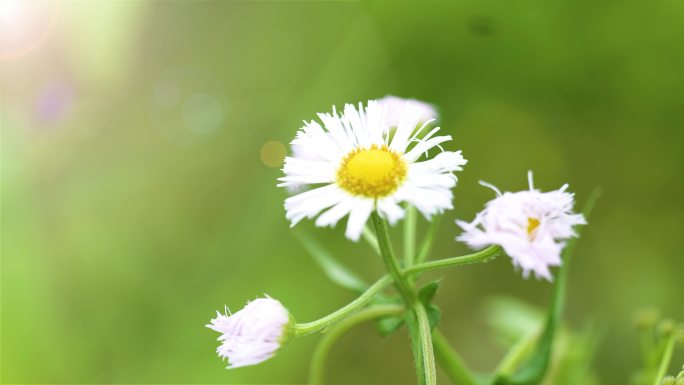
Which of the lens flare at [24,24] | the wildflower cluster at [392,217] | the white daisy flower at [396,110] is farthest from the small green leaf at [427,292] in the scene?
the lens flare at [24,24]

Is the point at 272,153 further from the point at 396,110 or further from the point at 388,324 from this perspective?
the point at 388,324

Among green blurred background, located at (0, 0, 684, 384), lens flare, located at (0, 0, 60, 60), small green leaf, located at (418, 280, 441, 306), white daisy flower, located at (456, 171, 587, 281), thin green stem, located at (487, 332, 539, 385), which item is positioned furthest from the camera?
lens flare, located at (0, 0, 60, 60)

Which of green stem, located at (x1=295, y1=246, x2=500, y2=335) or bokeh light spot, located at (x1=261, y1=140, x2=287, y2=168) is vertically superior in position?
bokeh light spot, located at (x1=261, y1=140, x2=287, y2=168)

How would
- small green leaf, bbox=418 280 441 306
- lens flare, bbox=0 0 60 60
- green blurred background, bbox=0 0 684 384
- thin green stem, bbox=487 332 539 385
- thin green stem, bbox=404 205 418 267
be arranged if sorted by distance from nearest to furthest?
small green leaf, bbox=418 280 441 306 < thin green stem, bbox=404 205 418 267 < thin green stem, bbox=487 332 539 385 < green blurred background, bbox=0 0 684 384 < lens flare, bbox=0 0 60 60

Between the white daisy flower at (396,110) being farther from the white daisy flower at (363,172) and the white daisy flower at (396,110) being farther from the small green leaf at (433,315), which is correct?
the small green leaf at (433,315)

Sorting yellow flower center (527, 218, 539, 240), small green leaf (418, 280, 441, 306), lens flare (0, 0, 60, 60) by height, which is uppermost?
lens flare (0, 0, 60, 60)

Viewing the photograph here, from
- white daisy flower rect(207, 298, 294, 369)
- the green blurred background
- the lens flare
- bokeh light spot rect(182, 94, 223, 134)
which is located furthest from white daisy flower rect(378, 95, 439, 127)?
the lens flare

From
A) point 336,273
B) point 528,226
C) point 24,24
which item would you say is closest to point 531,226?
point 528,226

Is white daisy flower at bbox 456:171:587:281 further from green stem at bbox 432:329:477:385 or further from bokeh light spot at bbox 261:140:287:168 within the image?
bokeh light spot at bbox 261:140:287:168

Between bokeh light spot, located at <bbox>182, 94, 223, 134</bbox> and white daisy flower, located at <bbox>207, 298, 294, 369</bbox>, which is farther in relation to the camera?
bokeh light spot, located at <bbox>182, 94, 223, 134</bbox>
